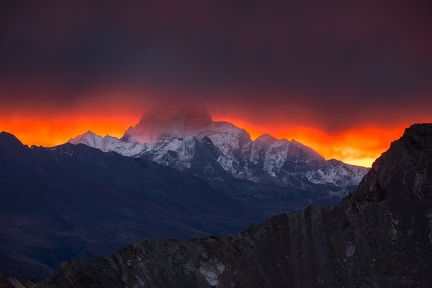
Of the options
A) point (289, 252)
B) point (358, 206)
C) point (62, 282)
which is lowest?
point (62, 282)

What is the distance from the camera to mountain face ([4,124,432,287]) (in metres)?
110

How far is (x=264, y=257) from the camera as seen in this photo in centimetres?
11912

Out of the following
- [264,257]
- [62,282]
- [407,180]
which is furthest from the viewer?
[407,180]

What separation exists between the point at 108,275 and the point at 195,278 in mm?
14726

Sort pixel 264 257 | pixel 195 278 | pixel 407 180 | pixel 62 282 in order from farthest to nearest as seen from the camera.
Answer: pixel 407 180 → pixel 264 257 → pixel 195 278 → pixel 62 282

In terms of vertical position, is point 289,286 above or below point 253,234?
below

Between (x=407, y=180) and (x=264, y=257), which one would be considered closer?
(x=264, y=257)

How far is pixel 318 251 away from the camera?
394 feet

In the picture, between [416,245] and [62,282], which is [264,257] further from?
[62,282]

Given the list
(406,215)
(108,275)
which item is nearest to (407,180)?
(406,215)

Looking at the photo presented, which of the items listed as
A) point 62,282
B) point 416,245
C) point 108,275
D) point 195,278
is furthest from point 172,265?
point 416,245

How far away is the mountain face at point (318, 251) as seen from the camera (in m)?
110

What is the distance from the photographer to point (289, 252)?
121 m

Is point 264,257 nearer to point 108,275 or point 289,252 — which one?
point 289,252
